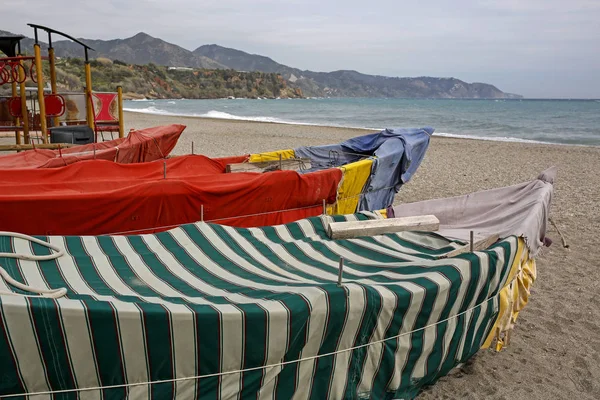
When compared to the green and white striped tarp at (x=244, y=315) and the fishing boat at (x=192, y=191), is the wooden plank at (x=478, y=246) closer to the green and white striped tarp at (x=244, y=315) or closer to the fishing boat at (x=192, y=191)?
the green and white striped tarp at (x=244, y=315)

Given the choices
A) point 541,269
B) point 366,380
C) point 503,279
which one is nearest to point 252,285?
point 366,380

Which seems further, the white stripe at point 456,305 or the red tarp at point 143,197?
the red tarp at point 143,197

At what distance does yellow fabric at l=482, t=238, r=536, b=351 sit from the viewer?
3824 millimetres

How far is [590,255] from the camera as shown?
21.2 feet

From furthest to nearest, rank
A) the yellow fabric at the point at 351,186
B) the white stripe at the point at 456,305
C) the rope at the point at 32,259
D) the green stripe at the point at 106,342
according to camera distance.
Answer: the yellow fabric at the point at 351,186
the white stripe at the point at 456,305
the rope at the point at 32,259
the green stripe at the point at 106,342

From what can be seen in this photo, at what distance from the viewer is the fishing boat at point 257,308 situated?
238cm

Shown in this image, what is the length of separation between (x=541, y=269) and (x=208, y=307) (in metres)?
4.80

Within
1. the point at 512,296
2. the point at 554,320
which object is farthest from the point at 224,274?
the point at 554,320

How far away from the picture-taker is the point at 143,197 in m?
4.98

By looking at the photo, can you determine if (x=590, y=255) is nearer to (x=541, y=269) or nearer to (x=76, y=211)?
(x=541, y=269)

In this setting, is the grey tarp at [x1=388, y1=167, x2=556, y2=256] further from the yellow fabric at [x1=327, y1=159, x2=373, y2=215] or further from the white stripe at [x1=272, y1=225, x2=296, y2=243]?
the yellow fabric at [x1=327, y1=159, x2=373, y2=215]

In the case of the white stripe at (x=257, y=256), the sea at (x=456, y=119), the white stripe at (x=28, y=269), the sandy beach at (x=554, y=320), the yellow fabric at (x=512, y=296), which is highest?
the white stripe at (x=28, y=269)

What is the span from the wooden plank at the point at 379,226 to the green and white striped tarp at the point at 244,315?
3.1 inches

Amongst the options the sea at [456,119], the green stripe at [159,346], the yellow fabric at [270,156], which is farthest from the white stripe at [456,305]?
the sea at [456,119]
